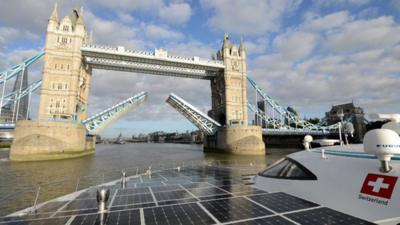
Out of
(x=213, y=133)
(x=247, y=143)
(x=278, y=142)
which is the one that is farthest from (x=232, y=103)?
(x=278, y=142)

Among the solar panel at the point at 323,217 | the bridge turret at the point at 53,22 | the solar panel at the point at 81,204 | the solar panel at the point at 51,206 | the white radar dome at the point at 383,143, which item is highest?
the bridge turret at the point at 53,22

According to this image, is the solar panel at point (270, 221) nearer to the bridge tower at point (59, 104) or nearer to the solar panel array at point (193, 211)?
the solar panel array at point (193, 211)

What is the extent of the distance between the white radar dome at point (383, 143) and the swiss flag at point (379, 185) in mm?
465

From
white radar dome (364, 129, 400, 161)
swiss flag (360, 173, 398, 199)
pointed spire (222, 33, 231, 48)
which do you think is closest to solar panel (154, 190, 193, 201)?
swiss flag (360, 173, 398, 199)

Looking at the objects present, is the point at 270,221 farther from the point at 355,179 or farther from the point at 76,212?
the point at 76,212

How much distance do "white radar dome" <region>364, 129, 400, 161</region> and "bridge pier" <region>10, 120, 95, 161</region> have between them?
45.3 metres

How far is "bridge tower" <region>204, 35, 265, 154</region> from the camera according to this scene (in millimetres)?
53906

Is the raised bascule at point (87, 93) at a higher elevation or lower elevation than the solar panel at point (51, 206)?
higher

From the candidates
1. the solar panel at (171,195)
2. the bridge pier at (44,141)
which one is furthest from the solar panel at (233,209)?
the bridge pier at (44,141)

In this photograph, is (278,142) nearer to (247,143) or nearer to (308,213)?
(247,143)

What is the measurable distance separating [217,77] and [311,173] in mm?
63392

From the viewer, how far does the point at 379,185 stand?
4.88 m

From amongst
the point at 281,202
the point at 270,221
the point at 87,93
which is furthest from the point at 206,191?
the point at 87,93

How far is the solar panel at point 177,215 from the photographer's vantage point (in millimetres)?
5023
